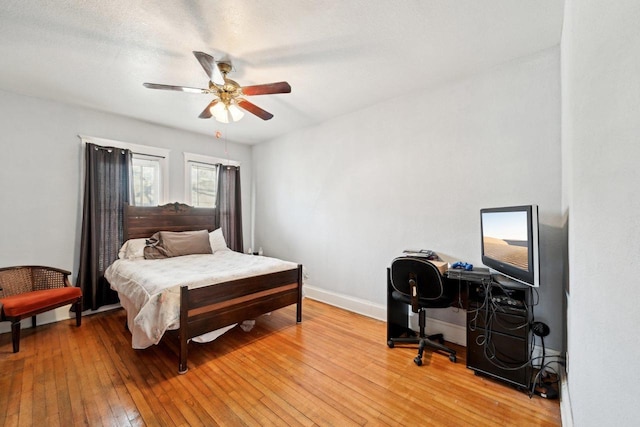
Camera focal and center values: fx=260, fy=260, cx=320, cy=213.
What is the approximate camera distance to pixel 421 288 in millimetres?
2311

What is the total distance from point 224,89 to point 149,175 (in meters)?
2.49

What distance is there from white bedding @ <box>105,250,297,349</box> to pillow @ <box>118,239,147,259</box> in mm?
114

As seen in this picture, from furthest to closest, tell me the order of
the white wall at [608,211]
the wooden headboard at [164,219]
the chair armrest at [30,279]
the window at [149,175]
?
1. the window at [149,175]
2. the wooden headboard at [164,219]
3. the chair armrest at [30,279]
4. the white wall at [608,211]

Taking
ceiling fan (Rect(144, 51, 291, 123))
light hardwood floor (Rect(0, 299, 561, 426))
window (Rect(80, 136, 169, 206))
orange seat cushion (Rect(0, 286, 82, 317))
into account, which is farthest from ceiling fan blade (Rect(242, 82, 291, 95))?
orange seat cushion (Rect(0, 286, 82, 317))

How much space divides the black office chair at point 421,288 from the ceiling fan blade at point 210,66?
7.35 feet

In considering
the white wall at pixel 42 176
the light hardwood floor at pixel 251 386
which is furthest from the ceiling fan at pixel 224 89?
the light hardwood floor at pixel 251 386

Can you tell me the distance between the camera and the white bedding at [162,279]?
2168 millimetres

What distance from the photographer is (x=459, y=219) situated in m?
2.70

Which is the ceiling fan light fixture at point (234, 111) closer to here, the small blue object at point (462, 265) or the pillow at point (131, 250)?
the pillow at point (131, 250)

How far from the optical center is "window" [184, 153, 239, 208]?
4.39m

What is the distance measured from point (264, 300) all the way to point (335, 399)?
129 cm

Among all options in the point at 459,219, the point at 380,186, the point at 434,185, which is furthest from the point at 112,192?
the point at 459,219

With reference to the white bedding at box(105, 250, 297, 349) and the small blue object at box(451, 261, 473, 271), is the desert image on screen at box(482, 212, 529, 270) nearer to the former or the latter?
the small blue object at box(451, 261, 473, 271)

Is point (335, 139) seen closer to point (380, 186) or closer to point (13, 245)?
point (380, 186)
